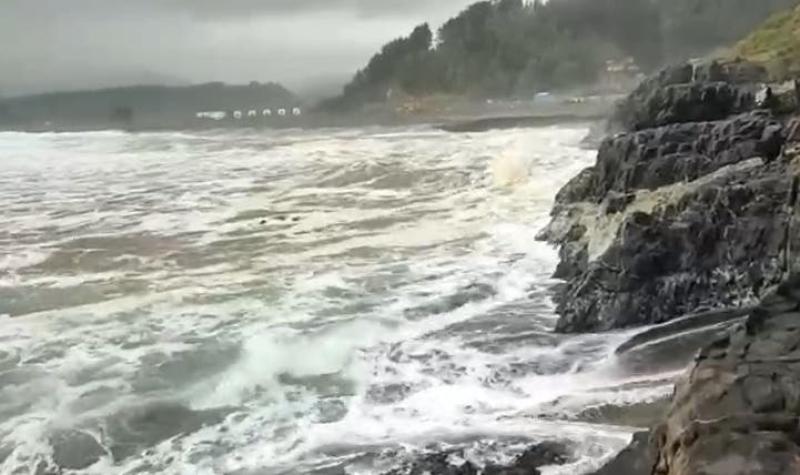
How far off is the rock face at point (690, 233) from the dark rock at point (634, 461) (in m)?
3.85

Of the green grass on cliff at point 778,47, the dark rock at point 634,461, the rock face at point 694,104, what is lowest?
the dark rock at point 634,461

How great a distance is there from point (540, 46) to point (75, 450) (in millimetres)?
112803

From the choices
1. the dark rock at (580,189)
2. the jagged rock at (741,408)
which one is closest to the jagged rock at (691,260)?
the jagged rock at (741,408)

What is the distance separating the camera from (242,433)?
8.83 metres

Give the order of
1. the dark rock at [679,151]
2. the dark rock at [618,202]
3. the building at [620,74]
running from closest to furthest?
the dark rock at [618,202]
the dark rock at [679,151]
the building at [620,74]

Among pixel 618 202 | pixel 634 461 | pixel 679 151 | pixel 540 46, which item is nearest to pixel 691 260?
pixel 618 202

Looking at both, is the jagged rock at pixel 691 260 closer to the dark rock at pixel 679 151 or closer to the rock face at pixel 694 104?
the dark rock at pixel 679 151

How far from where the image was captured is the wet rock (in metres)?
8.40

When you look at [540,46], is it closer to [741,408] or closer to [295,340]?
[295,340]

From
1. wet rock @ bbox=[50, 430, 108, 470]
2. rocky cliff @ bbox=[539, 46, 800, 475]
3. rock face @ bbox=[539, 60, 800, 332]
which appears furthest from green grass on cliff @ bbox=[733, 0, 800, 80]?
wet rock @ bbox=[50, 430, 108, 470]

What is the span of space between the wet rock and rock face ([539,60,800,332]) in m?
5.46

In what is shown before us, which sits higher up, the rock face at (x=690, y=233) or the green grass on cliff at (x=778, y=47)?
the green grass on cliff at (x=778, y=47)

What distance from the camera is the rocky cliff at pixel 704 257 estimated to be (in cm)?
552

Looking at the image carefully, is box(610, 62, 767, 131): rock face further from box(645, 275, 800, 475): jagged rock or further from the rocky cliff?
box(645, 275, 800, 475): jagged rock
